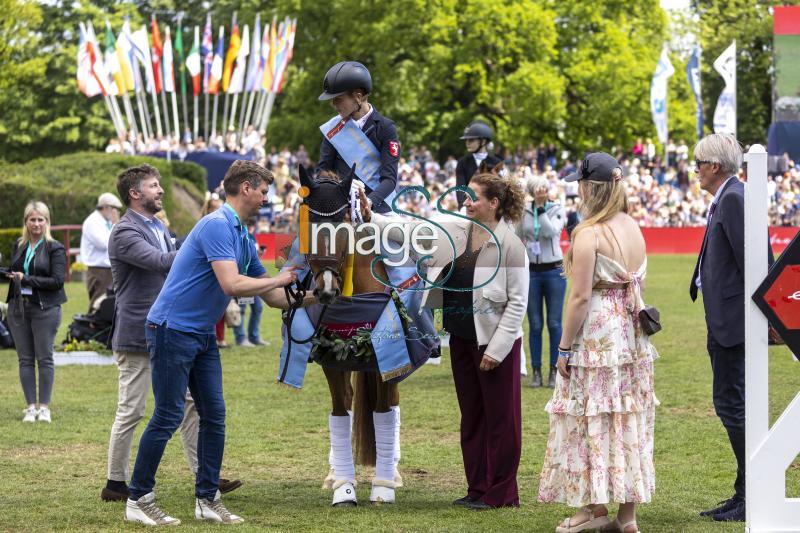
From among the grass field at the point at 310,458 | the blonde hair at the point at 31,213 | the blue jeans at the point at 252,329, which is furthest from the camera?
the blue jeans at the point at 252,329

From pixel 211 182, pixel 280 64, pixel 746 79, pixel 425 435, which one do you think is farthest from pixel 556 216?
pixel 746 79

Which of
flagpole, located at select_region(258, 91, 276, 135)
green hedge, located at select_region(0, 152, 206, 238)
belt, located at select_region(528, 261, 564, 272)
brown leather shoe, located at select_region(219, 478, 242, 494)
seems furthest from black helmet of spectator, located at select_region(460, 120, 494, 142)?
flagpole, located at select_region(258, 91, 276, 135)

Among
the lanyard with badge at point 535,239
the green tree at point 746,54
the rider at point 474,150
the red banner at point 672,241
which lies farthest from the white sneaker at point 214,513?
the green tree at point 746,54

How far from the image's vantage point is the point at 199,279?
7.02 m

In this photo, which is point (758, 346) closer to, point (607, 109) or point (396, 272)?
point (396, 272)

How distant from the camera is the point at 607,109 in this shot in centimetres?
4716

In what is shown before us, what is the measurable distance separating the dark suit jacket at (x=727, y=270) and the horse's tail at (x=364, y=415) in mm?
2186

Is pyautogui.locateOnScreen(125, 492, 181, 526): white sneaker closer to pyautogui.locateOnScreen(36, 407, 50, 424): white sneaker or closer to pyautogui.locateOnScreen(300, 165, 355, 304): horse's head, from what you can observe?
pyautogui.locateOnScreen(300, 165, 355, 304): horse's head

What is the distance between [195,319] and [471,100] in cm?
4322

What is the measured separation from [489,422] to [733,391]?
1.48m

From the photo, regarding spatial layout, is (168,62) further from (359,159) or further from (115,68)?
(359,159)

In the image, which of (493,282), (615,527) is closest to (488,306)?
(493,282)

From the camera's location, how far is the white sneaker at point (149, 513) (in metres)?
7.12

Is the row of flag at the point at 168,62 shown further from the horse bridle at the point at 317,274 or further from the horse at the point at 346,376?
the horse bridle at the point at 317,274
